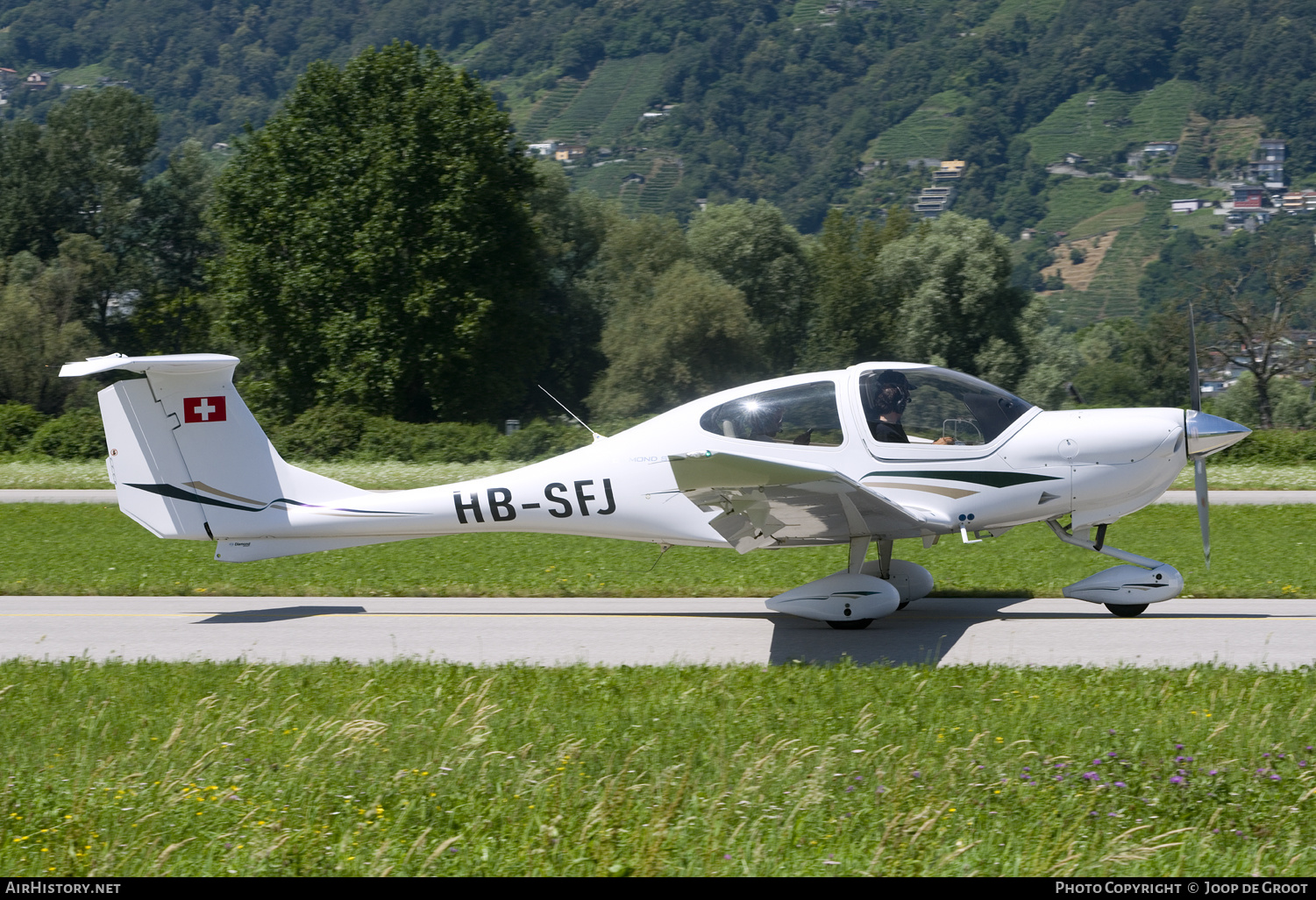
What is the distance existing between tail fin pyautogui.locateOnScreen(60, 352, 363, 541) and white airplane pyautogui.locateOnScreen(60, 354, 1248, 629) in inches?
0.6

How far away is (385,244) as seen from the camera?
3803 centimetres

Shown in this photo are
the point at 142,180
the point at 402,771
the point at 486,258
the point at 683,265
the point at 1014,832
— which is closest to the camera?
the point at 1014,832

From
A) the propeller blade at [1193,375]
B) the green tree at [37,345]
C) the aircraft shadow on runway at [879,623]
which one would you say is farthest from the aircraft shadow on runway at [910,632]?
the green tree at [37,345]

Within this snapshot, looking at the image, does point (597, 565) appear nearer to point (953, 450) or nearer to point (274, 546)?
point (274, 546)

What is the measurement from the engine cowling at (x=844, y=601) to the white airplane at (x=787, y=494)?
0.01 metres

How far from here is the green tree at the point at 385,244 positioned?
125ft

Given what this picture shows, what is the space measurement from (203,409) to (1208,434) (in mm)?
8576

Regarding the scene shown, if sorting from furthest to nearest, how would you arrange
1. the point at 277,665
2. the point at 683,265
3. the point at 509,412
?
the point at 683,265, the point at 509,412, the point at 277,665

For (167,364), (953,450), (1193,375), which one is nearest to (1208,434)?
(1193,375)

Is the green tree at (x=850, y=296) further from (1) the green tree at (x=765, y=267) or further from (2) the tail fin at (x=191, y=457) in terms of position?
(2) the tail fin at (x=191, y=457)

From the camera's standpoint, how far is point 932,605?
11.0 meters
